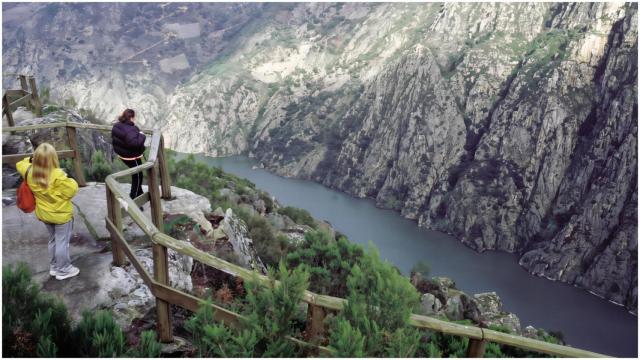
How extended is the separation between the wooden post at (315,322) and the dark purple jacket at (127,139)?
514cm

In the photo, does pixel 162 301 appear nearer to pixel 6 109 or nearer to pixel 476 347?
pixel 476 347

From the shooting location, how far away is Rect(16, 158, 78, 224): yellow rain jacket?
19.0ft

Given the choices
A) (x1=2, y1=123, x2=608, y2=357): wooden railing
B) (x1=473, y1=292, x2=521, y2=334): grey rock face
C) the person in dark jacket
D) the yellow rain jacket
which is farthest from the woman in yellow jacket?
(x1=473, y1=292, x2=521, y2=334): grey rock face

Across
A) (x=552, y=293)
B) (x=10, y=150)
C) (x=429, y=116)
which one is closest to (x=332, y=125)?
(x=429, y=116)

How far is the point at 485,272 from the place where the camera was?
90875 mm

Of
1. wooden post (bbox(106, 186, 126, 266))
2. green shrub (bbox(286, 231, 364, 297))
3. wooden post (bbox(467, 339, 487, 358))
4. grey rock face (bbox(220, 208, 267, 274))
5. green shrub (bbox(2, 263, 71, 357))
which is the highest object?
wooden post (bbox(106, 186, 126, 266))

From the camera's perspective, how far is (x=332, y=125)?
563 ft

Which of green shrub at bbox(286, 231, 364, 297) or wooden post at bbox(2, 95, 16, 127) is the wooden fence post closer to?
green shrub at bbox(286, 231, 364, 297)

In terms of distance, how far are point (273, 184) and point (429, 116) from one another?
162 ft

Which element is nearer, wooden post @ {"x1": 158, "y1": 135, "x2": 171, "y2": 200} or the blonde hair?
the blonde hair

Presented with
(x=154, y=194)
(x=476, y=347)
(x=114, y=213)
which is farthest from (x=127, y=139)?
(x=476, y=347)

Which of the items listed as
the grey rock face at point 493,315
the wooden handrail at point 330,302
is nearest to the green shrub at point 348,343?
the wooden handrail at point 330,302

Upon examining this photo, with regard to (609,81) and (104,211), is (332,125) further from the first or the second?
(104,211)

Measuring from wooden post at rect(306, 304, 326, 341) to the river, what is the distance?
48.3 m
